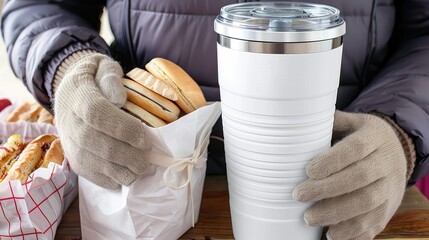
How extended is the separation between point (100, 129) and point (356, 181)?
305mm

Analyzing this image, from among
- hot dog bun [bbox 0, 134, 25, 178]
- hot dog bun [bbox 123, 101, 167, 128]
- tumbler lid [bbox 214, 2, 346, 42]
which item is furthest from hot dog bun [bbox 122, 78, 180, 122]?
hot dog bun [bbox 0, 134, 25, 178]

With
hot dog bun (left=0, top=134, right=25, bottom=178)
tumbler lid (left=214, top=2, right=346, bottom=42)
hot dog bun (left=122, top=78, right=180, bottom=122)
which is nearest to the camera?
tumbler lid (left=214, top=2, right=346, bottom=42)

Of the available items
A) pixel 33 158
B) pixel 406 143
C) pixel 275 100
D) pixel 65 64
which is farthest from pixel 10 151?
pixel 406 143

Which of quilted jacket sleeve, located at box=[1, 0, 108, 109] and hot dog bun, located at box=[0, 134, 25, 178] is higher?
quilted jacket sleeve, located at box=[1, 0, 108, 109]

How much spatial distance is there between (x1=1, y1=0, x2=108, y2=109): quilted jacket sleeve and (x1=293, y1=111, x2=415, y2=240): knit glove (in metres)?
0.40

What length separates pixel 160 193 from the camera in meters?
0.65

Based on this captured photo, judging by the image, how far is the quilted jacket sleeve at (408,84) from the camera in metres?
0.70

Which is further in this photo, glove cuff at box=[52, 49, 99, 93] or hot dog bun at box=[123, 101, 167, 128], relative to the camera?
glove cuff at box=[52, 49, 99, 93]

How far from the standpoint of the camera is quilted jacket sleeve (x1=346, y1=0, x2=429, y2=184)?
70 centimetres

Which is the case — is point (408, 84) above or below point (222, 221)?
above

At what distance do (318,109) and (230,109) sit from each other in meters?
0.10

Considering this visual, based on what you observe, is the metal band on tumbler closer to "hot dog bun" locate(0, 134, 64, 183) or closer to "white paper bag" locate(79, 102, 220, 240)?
"white paper bag" locate(79, 102, 220, 240)

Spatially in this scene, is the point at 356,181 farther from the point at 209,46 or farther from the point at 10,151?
the point at 10,151

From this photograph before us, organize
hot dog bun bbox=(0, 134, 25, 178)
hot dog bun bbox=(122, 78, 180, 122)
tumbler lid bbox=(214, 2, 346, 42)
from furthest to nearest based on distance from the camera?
1. hot dog bun bbox=(0, 134, 25, 178)
2. hot dog bun bbox=(122, 78, 180, 122)
3. tumbler lid bbox=(214, 2, 346, 42)
